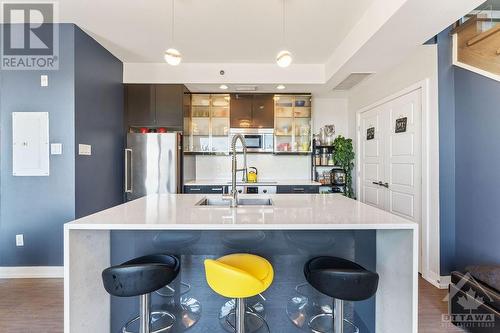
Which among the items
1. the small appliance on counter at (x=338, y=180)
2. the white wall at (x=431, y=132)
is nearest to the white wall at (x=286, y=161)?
the small appliance on counter at (x=338, y=180)

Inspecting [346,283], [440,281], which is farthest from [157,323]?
[440,281]

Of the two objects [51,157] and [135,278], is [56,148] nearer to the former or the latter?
[51,157]

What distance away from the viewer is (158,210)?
1740 mm

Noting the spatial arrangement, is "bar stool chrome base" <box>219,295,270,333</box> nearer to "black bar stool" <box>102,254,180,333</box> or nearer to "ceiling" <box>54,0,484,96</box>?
"black bar stool" <box>102,254,180,333</box>

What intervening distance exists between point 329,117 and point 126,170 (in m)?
3.56

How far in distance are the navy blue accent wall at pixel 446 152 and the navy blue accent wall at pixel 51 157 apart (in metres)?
3.94

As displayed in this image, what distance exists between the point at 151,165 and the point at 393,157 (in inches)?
131

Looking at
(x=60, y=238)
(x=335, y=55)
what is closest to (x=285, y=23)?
(x=335, y=55)

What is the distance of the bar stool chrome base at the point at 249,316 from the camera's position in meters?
1.73

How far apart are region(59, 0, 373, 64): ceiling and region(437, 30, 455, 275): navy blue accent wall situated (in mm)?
1001

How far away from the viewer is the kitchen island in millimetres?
1421

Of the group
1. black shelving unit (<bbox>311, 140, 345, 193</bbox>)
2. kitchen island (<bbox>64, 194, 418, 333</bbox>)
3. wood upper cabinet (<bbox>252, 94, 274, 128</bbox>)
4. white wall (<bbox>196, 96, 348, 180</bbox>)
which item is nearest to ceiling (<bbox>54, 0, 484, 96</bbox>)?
wood upper cabinet (<bbox>252, 94, 274, 128</bbox>)

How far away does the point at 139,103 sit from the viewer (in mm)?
3930

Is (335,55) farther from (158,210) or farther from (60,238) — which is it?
(60,238)
